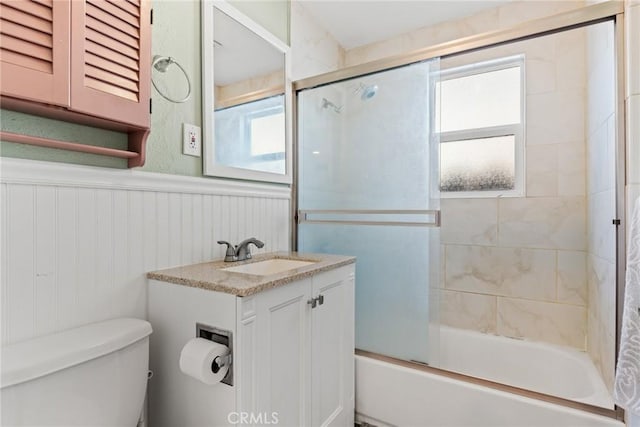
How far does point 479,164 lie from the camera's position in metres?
2.31

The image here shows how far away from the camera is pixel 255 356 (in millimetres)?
1031

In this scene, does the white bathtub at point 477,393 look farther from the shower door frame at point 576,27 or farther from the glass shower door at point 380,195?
the glass shower door at point 380,195

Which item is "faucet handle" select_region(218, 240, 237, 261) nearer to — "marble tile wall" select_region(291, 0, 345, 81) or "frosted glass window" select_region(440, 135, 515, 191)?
"marble tile wall" select_region(291, 0, 345, 81)

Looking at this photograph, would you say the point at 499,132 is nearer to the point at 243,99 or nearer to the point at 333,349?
the point at 243,99

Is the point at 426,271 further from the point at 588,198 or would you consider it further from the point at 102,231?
the point at 102,231

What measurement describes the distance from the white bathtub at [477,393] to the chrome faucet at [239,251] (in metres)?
0.79

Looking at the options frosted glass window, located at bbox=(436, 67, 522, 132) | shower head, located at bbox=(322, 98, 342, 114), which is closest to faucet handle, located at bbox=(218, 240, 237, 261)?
shower head, located at bbox=(322, 98, 342, 114)

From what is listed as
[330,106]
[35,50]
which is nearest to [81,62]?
[35,50]

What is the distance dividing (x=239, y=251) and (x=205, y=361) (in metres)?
0.62

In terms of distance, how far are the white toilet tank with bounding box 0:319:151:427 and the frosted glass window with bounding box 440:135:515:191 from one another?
2.09m

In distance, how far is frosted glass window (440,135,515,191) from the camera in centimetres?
222

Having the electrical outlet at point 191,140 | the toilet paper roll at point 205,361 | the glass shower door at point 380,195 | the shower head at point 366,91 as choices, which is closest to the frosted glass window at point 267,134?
the glass shower door at point 380,195

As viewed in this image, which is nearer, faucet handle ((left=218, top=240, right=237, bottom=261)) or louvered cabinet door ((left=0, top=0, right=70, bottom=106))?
louvered cabinet door ((left=0, top=0, right=70, bottom=106))

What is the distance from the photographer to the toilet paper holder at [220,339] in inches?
38.1
